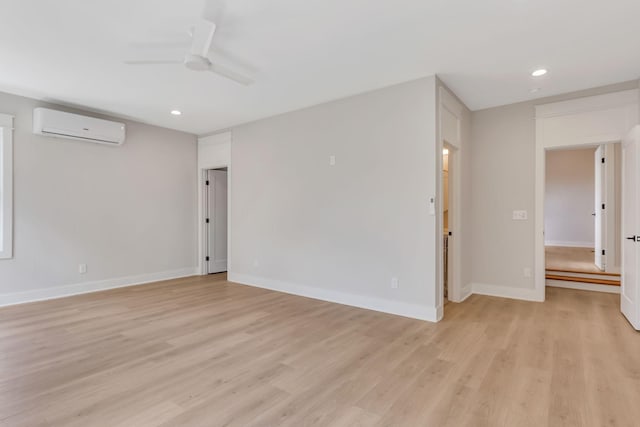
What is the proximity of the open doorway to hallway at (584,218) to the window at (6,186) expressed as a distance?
25.1ft

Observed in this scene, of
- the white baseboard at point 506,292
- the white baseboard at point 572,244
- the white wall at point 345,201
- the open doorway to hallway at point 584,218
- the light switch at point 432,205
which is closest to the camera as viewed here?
the light switch at point 432,205

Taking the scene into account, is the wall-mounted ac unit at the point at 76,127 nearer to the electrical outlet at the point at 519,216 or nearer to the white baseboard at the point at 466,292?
the white baseboard at the point at 466,292

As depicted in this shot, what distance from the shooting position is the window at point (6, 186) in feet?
13.7

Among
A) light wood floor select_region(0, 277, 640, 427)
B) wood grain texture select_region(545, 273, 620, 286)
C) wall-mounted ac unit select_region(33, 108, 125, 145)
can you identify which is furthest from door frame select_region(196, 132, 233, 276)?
wood grain texture select_region(545, 273, 620, 286)

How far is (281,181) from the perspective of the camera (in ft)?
16.6

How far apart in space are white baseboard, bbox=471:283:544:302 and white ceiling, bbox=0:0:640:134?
2.58 m

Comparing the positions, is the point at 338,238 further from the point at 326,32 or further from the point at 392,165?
the point at 326,32

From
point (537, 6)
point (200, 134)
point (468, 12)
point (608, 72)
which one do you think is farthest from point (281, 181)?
point (608, 72)

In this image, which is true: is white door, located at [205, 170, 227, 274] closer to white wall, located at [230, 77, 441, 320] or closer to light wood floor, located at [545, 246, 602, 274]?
white wall, located at [230, 77, 441, 320]

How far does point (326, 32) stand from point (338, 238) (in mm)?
2493

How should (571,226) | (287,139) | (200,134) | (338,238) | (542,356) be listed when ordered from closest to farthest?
1. (542,356)
2. (338,238)
3. (287,139)
4. (200,134)
5. (571,226)

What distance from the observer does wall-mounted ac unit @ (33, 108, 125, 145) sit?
4.35m

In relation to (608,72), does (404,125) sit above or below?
below

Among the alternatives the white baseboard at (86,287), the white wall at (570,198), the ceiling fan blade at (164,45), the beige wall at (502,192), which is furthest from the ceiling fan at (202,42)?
the white wall at (570,198)
